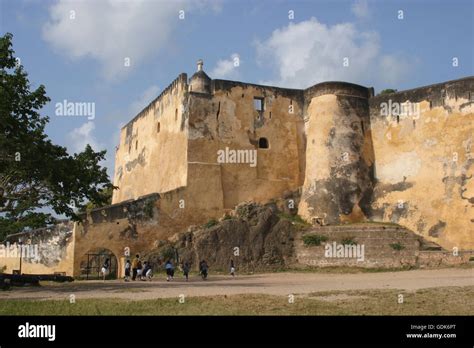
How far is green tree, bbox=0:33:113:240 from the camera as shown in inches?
631

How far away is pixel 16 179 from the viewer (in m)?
16.9

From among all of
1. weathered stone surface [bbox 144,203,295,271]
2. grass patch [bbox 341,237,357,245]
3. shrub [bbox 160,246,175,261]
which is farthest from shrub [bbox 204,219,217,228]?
grass patch [bbox 341,237,357,245]

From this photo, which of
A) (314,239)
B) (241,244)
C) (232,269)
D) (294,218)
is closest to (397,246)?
(314,239)

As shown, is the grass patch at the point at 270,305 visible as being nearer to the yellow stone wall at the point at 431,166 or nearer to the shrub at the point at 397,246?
the shrub at the point at 397,246

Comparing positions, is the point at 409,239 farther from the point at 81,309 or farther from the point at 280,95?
the point at 81,309

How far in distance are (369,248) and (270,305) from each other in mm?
14205

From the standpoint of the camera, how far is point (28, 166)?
1617 cm

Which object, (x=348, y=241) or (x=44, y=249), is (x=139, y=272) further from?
(x=348, y=241)

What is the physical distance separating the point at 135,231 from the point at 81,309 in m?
15.1

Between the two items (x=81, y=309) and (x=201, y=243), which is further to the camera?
(x=201, y=243)

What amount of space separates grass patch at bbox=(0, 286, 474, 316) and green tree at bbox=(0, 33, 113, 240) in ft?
15.7

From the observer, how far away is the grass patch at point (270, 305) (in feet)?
34.6

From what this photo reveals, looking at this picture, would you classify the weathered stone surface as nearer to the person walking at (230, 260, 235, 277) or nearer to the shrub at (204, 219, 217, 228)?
the shrub at (204, 219, 217, 228)
